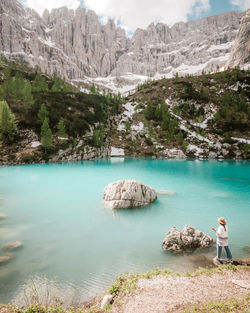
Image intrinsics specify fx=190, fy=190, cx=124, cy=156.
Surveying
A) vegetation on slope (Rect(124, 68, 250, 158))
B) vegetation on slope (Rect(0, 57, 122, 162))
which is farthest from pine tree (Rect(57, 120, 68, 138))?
vegetation on slope (Rect(124, 68, 250, 158))

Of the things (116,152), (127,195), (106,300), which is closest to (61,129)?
(116,152)

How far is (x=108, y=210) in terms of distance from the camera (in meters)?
22.7

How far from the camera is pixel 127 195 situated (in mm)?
23484

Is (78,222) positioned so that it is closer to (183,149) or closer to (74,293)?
(74,293)

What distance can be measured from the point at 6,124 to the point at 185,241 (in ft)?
221

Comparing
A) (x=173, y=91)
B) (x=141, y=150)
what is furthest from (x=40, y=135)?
(x=173, y=91)

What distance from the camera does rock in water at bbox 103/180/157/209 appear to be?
76.3ft

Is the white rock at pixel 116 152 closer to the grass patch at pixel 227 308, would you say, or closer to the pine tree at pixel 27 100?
the pine tree at pixel 27 100

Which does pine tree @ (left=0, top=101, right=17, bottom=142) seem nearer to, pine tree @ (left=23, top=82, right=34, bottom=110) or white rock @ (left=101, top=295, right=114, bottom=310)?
pine tree @ (left=23, top=82, right=34, bottom=110)

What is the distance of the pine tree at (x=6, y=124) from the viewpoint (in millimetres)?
62031

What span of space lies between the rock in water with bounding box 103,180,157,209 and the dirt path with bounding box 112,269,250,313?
14.0 metres

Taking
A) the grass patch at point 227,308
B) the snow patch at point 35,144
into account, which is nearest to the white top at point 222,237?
the grass patch at point 227,308

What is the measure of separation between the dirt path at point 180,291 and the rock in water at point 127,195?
1396 centimetres

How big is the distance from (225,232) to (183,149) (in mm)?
81058
